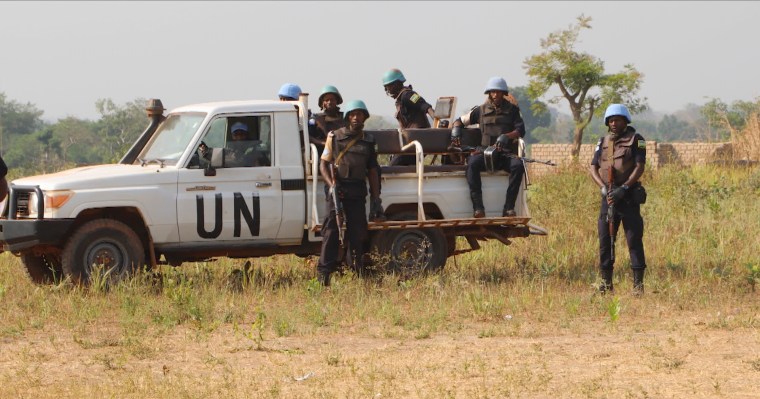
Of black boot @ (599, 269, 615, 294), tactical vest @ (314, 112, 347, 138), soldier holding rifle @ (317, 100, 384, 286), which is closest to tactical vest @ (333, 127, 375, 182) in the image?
soldier holding rifle @ (317, 100, 384, 286)

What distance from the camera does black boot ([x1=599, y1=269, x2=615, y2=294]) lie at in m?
11.2

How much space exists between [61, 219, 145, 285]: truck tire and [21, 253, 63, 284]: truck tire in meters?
0.50

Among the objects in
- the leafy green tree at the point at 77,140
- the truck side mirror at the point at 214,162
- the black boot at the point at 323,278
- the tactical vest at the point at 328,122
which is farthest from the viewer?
Answer: the leafy green tree at the point at 77,140

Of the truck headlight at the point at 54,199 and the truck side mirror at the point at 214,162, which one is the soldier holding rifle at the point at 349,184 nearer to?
the truck side mirror at the point at 214,162

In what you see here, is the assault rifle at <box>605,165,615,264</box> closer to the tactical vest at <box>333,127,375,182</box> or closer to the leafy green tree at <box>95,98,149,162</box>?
the tactical vest at <box>333,127,375,182</box>

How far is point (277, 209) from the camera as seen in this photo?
11.0m

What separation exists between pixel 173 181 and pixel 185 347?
229 cm

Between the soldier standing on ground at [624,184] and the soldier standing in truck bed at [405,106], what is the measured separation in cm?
206

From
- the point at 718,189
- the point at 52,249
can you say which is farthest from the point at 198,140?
the point at 718,189

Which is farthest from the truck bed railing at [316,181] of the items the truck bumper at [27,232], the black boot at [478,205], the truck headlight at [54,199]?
the truck bumper at [27,232]

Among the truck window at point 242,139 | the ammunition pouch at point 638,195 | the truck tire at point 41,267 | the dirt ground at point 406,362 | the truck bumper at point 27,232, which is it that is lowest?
the dirt ground at point 406,362

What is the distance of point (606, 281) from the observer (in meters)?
11.3

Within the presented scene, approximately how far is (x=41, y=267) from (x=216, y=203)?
1.77m

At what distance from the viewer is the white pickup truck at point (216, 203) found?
34.4 feet
